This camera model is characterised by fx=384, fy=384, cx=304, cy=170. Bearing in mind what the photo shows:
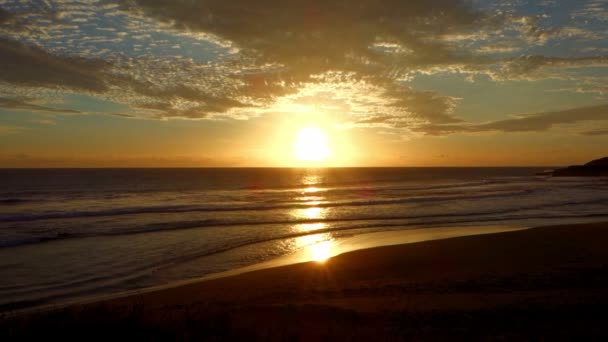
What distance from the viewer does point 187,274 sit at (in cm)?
1312

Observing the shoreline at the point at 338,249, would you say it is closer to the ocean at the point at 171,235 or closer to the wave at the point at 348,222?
the ocean at the point at 171,235

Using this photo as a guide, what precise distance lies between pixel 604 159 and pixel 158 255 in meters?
113

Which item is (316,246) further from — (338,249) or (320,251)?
(338,249)

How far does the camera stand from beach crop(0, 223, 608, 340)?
5714 millimetres

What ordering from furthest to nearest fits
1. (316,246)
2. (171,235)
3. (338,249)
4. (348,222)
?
1. (348,222)
2. (171,235)
3. (316,246)
4. (338,249)

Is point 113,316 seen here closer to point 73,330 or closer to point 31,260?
point 73,330

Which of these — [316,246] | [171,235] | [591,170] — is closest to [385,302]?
[316,246]

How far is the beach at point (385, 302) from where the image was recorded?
18.7 feet

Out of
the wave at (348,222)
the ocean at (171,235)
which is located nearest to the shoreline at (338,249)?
the ocean at (171,235)

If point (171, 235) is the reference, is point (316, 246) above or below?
below

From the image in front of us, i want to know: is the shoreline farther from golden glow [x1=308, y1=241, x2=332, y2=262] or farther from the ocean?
the ocean

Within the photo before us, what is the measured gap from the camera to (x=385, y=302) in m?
8.61

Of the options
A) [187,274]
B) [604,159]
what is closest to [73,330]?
[187,274]

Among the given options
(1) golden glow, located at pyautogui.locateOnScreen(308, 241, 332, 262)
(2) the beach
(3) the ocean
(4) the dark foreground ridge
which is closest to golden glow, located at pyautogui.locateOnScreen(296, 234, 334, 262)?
(1) golden glow, located at pyautogui.locateOnScreen(308, 241, 332, 262)
